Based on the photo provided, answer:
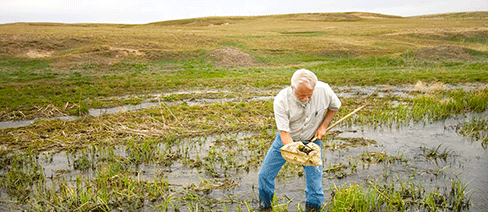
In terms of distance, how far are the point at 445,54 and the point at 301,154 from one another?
1058 inches

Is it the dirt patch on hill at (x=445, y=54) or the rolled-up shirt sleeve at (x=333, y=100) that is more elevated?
the rolled-up shirt sleeve at (x=333, y=100)

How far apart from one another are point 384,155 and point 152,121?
6.33 m

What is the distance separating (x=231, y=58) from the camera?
92.0 ft

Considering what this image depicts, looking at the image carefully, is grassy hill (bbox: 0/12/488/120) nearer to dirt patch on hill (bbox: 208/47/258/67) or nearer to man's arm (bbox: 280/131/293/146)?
dirt patch on hill (bbox: 208/47/258/67)

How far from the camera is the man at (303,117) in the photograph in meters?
4.53

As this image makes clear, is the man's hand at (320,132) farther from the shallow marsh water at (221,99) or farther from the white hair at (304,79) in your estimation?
the shallow marsh water at (221,99)

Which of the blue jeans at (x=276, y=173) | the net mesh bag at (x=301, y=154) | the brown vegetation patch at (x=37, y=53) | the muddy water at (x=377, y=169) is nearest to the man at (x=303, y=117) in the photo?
the blue jeans at (x=276, y=173)

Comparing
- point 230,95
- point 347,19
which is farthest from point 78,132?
point 347,19

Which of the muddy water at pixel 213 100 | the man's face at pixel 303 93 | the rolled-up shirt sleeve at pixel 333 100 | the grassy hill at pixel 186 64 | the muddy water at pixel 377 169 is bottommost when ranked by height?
the muddy water at pixel 377 169

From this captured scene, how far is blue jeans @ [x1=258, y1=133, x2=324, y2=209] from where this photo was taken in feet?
16.6

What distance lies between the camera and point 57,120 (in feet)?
38.3

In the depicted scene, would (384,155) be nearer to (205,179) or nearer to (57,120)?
(205,179)

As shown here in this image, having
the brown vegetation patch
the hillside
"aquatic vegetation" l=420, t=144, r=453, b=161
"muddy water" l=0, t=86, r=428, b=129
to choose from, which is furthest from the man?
the brown vegetation patch

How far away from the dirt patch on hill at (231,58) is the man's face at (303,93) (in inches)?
882
